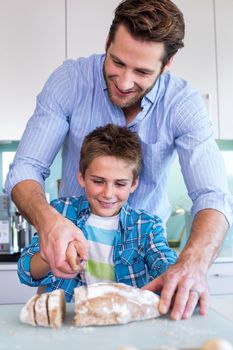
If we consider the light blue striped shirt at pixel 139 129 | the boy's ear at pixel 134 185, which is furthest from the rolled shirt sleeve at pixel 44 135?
the boy's ear at pixel 134 185

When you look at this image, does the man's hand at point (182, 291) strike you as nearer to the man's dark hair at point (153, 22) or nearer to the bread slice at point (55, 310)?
the bread slice at point (55, 310)

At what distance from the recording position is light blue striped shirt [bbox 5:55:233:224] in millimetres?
1284

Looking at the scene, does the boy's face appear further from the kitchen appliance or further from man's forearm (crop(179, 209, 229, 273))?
the kitchen appliance

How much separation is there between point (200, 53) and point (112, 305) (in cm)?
189

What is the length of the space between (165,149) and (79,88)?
30cm

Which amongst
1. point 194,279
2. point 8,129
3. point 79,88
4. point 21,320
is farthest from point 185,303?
point 8,129

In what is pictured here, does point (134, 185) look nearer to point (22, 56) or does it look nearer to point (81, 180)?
point (81, 180)

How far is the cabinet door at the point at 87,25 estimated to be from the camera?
240 cm

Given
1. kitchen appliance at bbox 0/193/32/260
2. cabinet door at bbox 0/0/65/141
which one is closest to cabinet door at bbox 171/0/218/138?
cabinet door at bbox 0/0/65/141

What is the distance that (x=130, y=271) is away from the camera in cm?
122

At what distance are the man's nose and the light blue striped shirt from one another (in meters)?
0.13

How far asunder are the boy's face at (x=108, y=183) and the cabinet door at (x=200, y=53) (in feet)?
4.32

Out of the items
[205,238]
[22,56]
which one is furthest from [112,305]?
[22,56]

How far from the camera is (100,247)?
4.23 feet
